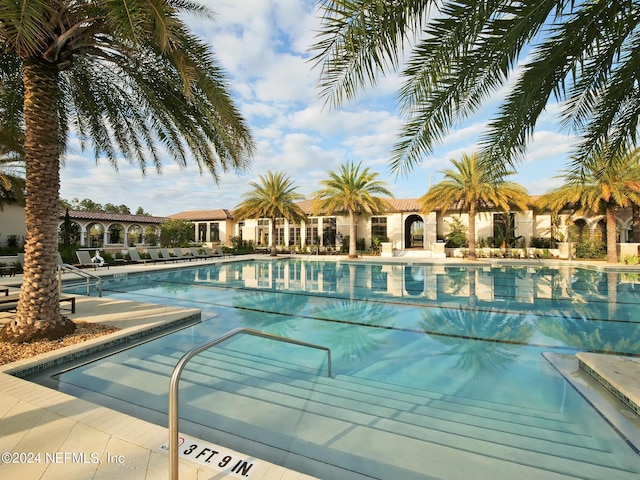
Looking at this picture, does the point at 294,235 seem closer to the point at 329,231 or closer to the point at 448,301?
the point at 329,231

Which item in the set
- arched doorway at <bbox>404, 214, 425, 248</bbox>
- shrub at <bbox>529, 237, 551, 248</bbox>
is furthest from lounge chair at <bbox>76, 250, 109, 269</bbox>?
shrub at <bbox>529, 237, 551, 248</bbox>

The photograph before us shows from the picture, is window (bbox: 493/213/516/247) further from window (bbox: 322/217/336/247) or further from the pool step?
the pool step

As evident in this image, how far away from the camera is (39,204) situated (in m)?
5.32

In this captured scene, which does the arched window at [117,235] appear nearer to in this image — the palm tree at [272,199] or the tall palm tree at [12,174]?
the palm tree at [272,199]

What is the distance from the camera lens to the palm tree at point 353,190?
25500mm

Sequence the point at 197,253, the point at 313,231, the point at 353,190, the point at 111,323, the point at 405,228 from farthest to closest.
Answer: the point at 313,231 < the point at 405,228 < the point at 353,190 < the point at 197,253 < the point at 111,323

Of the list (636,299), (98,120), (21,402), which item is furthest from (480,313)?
(98,120)

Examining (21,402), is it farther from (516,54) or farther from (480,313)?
(480,313)

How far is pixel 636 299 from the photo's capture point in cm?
1088

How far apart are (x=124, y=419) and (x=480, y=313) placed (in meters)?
8.73

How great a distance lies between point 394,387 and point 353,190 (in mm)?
21813

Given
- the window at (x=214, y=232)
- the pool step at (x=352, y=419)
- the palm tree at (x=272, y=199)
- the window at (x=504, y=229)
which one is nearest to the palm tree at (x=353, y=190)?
the palm tree at (x=272, y=199)

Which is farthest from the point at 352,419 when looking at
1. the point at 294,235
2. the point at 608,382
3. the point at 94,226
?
the point at 94,226

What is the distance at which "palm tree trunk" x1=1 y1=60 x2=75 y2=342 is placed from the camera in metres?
5.24
